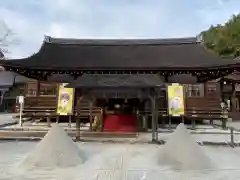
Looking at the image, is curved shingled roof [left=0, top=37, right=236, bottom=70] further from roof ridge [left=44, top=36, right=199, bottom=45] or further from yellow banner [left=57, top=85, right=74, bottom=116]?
yellow banner [left=57, top=85, right=74, bottom=116]

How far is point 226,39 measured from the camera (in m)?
39.1

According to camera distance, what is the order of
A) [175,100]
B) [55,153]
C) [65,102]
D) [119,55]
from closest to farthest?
[55,153] < [119,55] < [175,100] < [65,102]

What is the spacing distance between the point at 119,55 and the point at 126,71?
7.48ft

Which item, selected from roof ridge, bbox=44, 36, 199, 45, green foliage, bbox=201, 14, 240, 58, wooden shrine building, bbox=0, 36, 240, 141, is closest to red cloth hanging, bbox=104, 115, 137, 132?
wooden shrine building, bbox=0, 36, 240, 141

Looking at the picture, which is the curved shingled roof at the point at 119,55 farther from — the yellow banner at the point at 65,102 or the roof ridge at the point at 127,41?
the yellow banner at the point at 65,102

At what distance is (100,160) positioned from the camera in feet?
28.4

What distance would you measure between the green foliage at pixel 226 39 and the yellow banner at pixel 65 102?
83.4 feet

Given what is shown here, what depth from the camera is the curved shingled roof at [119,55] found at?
14734 mm

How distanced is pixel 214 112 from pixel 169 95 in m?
3.01

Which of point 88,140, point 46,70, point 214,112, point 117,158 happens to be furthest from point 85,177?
point 214,112

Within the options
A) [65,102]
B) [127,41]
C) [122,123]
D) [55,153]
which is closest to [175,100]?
[122,123]

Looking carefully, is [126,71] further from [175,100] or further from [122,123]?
[175,100]

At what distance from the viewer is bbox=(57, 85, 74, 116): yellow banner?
56.4 ft

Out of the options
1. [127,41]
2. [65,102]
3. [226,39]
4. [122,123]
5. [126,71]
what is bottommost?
[122,123]
